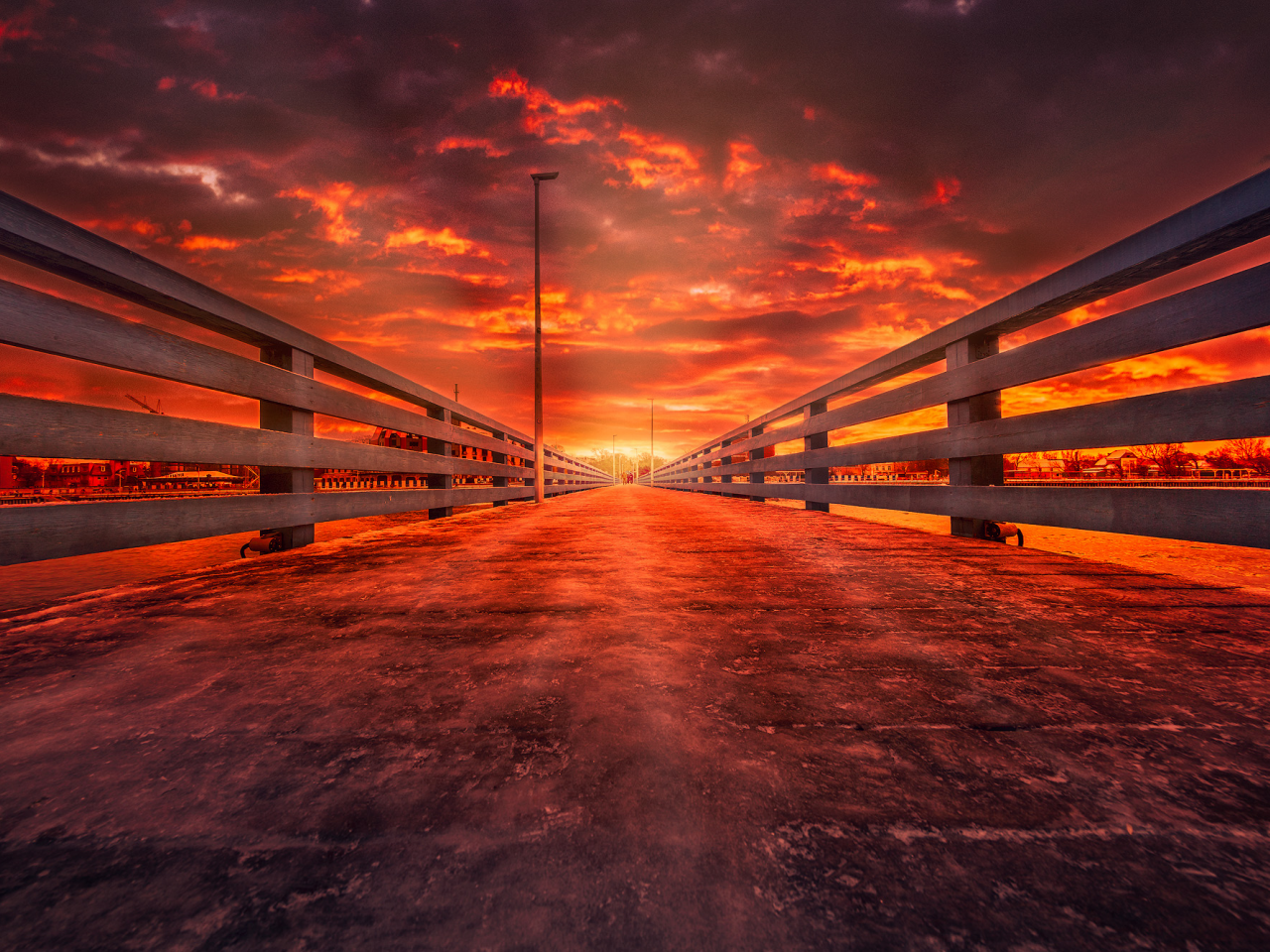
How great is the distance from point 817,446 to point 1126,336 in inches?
178

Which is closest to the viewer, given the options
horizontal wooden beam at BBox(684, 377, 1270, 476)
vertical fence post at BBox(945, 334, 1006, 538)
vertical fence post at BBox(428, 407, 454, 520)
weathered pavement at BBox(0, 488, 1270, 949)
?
weathered pavement at BBox(0, 488, 1270, 949)

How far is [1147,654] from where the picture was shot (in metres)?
1.39

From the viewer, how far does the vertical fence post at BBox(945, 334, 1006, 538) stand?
3633 millimetres

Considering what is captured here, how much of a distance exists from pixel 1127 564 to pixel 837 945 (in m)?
3.31

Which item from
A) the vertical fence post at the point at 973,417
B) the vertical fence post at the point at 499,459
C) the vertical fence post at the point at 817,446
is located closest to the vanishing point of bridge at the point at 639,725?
the vertical fence post at the point at 973,417

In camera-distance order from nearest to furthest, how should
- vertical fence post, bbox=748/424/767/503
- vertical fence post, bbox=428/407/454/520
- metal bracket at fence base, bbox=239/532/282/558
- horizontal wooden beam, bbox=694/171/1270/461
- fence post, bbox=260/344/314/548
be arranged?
horizontal wooden beam, bbox=694/171/1270/461 < metal bracket at fence base, bbox=239/532/282/558 < fence post, bbox=260/344/314/548 < vertical fence post, bbox=428/407/454/520 < vertical fence post, bbox=748/424/767/503

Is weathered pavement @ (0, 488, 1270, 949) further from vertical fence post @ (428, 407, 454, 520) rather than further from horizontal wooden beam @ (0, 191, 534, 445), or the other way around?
vertical fence post @ (428, 407, 454, 520)

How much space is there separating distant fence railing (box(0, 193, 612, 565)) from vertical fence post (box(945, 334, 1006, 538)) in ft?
16.2

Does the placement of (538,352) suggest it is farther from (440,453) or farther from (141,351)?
(141,351)

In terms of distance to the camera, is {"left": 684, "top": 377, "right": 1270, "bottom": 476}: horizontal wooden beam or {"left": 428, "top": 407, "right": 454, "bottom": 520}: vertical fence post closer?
{"left": 684, "top": 377, "right": 1270, "bottom": 476}: horizontal wooden beam

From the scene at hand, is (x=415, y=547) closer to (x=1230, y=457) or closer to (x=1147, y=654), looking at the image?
(x=1147, y=654)

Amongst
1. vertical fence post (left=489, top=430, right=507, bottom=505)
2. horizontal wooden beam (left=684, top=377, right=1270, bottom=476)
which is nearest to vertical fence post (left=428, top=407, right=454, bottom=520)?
vertical fence post (left=489, top=430, right=507, bottom=505)

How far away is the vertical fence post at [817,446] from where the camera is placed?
697cm

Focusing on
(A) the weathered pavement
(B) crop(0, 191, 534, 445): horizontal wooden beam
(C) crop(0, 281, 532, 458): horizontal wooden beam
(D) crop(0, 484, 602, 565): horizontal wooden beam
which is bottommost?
(A) the weathered pavement
